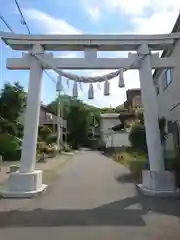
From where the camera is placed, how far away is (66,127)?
2785 inches

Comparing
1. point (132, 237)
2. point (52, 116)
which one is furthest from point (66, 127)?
point (132, 237)

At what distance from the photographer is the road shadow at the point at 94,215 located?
726 centimetres

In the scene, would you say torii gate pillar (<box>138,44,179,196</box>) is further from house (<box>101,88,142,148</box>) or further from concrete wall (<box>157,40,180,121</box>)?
house (<box>101,88,142,148</box>)

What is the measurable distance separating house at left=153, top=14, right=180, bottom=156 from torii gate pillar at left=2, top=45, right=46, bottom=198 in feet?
A: 19.0

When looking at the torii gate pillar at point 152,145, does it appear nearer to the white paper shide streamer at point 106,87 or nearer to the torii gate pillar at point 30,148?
the white paper shide streamer at point 106,87

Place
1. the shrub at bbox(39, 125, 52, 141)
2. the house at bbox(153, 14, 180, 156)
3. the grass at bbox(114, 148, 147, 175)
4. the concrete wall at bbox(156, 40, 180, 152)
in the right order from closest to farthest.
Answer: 1. the concrete wall at bbox(156, 40, 180, 152)
2. the house at bbox(153, 14, 180, 156)
3. the grass at bbox(114, 148, 147, 175)
4. the shrub at bbox(39, 125, 52, 141)

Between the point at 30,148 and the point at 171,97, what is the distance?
932 cm

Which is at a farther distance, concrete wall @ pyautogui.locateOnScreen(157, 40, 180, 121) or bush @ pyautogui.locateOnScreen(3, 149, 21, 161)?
bush @ pyautogui.locateOnScreen(3, 149, 21, 161)

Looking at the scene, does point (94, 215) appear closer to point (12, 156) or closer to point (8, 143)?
point (12, 156)

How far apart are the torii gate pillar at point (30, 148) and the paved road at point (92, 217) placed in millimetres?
597

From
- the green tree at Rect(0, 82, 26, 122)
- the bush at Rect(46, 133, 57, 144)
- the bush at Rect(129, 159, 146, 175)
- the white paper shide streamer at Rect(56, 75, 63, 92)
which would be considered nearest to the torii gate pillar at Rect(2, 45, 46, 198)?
the white paper shide streamer at Rect(56, 75, 63, 92)

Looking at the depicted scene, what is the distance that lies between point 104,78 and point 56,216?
16.9ft

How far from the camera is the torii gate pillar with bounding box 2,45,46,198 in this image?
10.8 m

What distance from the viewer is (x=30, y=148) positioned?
37.0ft
